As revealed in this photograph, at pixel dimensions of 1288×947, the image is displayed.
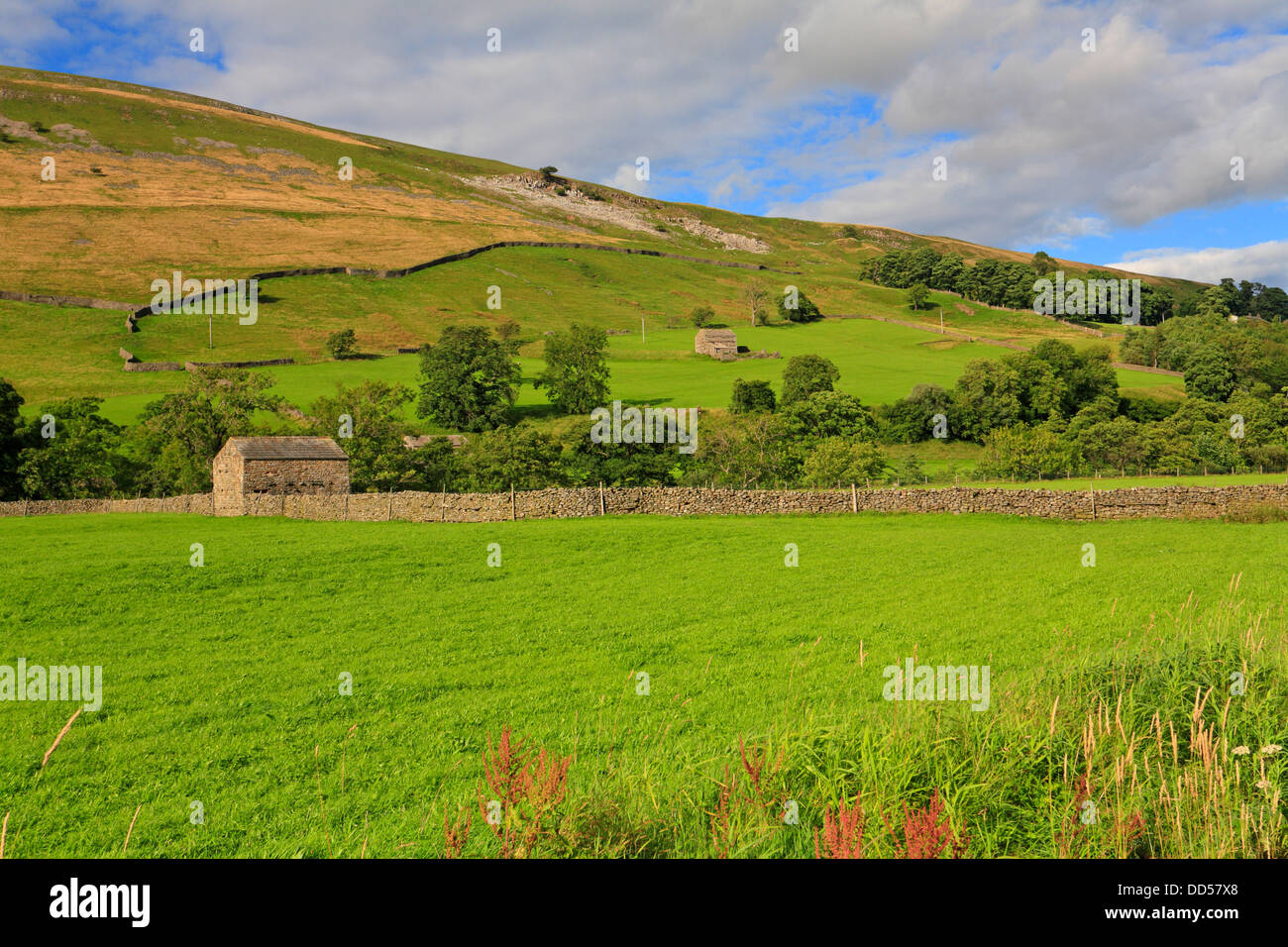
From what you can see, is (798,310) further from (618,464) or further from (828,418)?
(618,464)

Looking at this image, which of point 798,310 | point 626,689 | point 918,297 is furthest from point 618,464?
point 918,297

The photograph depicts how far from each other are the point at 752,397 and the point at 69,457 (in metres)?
56.2

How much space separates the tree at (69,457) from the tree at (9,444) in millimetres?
529

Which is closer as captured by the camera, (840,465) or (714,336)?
(840,465)

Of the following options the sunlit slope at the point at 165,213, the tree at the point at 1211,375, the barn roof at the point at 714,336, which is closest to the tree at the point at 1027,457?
the tree at the point at 1211,375

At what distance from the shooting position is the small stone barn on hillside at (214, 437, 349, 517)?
44.7m

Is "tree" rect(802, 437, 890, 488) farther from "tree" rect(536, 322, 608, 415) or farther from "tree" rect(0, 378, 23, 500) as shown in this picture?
"tree" rect(0, 378, 23, 500)

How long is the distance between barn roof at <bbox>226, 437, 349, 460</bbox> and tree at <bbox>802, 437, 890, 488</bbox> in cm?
3067

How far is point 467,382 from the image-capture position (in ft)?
255

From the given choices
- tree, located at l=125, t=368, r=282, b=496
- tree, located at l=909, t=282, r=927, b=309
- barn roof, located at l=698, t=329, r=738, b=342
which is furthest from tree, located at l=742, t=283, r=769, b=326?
tree, located at l=125, t=368, r=282, b=496

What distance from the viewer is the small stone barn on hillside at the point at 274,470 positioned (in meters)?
44.7

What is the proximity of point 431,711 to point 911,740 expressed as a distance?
6849 millimetres
